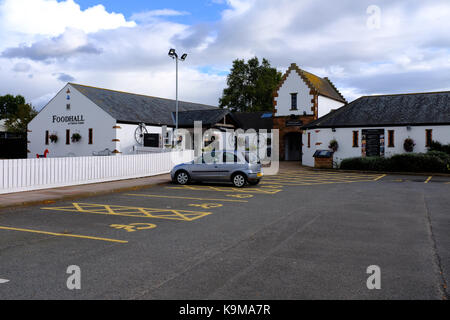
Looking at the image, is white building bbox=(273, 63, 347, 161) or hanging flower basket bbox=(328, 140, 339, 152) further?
white building bbox=(273, 63, 347, 161)

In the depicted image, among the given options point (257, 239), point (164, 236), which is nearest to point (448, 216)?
point (257, 239)

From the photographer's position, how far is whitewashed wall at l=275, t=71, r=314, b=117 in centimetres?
3609

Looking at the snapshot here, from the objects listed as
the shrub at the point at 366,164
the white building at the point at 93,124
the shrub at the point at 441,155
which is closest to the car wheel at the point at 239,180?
the shrub at the point at 366,164

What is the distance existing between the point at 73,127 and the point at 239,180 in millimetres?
22812

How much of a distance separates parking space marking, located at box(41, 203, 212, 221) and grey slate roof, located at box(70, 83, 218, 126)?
21587 millimetres

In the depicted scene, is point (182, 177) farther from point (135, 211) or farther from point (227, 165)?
point (135, 211)

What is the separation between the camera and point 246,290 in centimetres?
471

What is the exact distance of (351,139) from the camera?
98.1 ft

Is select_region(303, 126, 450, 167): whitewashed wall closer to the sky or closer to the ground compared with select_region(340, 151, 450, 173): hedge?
closer to the sky

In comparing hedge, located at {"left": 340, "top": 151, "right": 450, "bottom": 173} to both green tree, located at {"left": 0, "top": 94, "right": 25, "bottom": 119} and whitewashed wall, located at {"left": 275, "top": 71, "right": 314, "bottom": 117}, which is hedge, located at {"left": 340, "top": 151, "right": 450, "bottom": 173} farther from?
green tree, located at {"left": 0, "top": 94, "right": 25, "bottom": 119}

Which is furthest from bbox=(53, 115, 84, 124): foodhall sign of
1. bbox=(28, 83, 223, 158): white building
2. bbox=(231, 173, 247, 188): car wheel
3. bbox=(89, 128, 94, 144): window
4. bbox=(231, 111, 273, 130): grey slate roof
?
bbox=(231, 173, 247, 188): car wheel

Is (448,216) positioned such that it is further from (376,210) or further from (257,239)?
(257,239)

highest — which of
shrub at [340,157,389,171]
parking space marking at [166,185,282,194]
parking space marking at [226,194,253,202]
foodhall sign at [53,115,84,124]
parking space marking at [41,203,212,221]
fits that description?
foodhall sign at [53,115,84,124]

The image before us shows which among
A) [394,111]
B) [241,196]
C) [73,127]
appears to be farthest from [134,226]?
[73,127]
